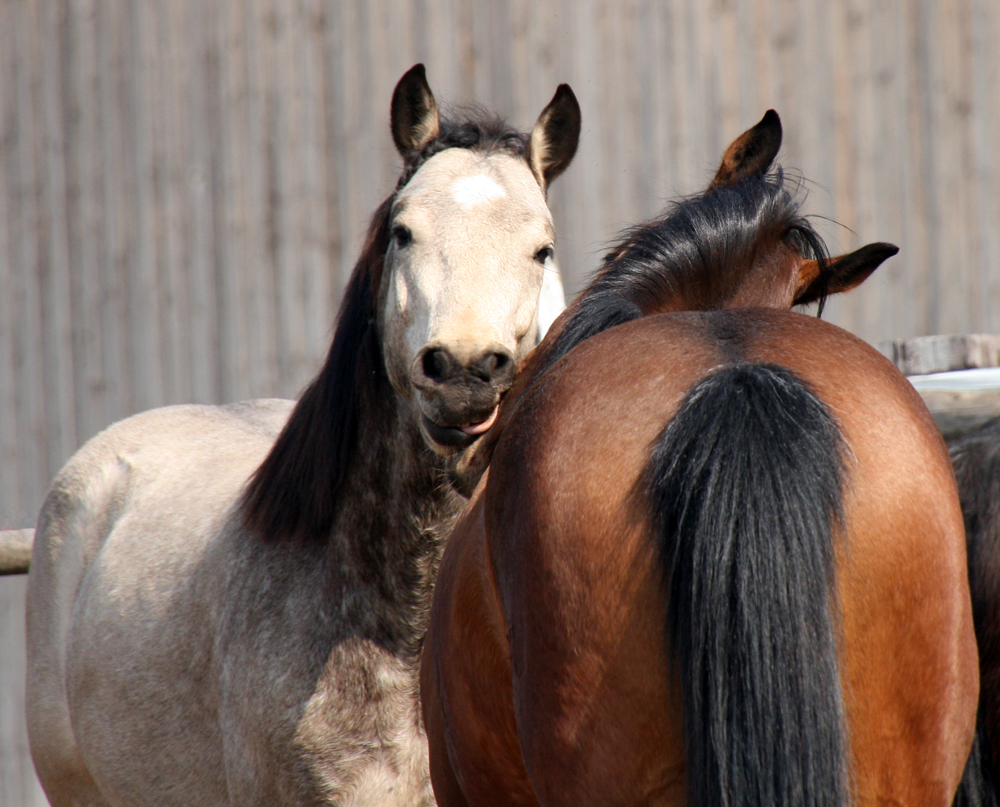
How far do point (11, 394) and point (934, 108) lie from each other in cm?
508

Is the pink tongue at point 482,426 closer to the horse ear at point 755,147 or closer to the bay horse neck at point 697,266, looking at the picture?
the bay horse neck at point 697,266

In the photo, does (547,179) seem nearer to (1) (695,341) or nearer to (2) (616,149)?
(1) (695,341)

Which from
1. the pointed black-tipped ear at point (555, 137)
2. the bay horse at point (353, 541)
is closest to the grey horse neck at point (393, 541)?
the bay horse at point (353, 541)

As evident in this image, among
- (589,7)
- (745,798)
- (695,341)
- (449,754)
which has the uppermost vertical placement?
(589,7)

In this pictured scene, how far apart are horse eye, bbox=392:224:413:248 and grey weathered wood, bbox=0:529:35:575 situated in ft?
11.1

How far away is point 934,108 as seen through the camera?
16.0 ft

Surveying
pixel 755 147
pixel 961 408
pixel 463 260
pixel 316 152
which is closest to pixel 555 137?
pixel 755 147

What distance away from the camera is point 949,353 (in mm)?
4082

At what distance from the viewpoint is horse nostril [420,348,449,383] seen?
2074 mm

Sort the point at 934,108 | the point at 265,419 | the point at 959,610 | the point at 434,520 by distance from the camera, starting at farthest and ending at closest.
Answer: the point at 934,108 < the point at 265,419 < the point at 434,520 < the point at 959,610

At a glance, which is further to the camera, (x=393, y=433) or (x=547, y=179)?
(x=547, y=179)

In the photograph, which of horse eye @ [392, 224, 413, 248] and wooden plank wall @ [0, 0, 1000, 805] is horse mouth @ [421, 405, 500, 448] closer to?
horse eye @ [392, 224, 413, 248]

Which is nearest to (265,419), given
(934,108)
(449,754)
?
(449,754)

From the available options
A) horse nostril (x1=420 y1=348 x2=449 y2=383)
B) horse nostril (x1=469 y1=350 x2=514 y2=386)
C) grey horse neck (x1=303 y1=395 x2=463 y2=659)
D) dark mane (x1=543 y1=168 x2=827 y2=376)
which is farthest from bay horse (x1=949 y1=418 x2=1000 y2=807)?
grey horse neck (x1=303 y1=395 x2=463 y2=659)
